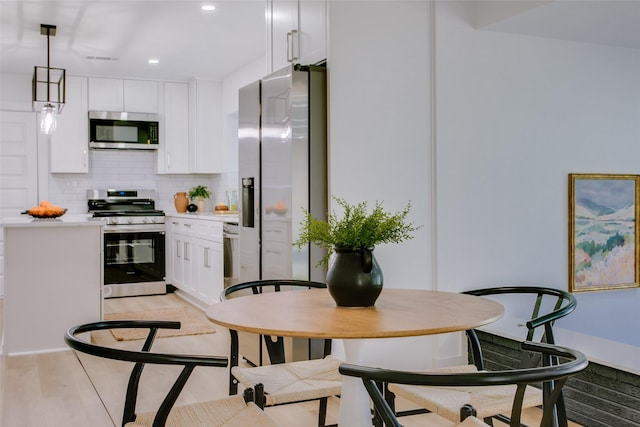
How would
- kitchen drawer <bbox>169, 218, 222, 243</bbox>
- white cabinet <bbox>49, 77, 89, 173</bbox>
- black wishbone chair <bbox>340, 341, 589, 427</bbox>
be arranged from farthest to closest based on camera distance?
white cabinet <bbox>49, 77, 89, 173</bbox> → kitchen drawer <bbox>169, 218, 222, 243</bbox> → black wishbone chair <bbox>340, 341, 589, 427</bbox>

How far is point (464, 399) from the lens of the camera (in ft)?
6.48

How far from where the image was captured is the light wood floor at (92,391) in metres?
3.12

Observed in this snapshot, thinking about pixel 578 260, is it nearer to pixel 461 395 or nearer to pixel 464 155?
pixel 464 155

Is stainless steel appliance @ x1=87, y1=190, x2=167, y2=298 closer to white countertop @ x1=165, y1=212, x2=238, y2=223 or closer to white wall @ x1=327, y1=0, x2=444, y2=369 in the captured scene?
white countertop @ x1=165, y1=212, x2=238, y2=223

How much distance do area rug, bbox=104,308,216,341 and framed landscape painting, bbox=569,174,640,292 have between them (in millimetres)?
2803

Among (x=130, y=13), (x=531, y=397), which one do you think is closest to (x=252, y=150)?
(x=130, y=13)

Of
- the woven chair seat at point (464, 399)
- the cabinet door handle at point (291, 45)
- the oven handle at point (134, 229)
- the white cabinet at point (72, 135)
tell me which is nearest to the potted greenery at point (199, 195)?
the oven handle at point (134, 229)

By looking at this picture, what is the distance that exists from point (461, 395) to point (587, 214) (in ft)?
8.34

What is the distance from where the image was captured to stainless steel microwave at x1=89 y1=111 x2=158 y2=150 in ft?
23.4

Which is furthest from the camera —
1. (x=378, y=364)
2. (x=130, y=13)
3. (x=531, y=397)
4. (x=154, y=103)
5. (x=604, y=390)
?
(x=154, y=103)

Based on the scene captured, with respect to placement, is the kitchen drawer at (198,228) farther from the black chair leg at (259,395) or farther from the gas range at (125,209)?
the black chair leg at (259,395)

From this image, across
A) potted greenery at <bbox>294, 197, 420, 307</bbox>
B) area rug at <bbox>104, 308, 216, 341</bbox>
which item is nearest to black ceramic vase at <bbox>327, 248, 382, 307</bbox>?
potted greenery at <bbox>294, 197, 420, 307</bbox>

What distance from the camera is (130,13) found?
4.86 m

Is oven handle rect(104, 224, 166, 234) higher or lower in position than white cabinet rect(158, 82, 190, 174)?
lower
